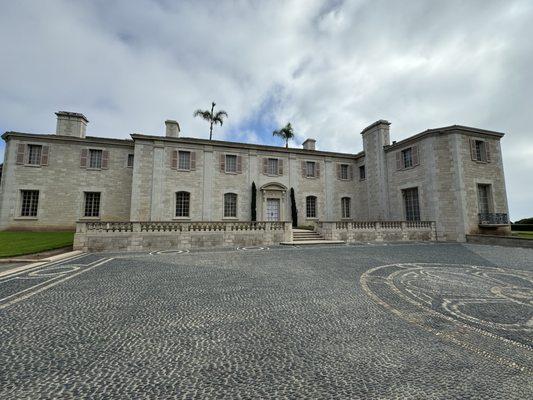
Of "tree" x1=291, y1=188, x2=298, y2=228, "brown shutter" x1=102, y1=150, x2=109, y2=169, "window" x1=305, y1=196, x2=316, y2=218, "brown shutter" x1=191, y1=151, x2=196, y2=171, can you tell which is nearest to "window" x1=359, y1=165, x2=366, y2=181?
"window" x1=305, y1=196, x2=316, y2=218

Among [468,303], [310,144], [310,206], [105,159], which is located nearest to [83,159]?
[105,159]

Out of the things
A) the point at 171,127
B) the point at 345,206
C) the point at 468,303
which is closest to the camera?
the point at 468,303

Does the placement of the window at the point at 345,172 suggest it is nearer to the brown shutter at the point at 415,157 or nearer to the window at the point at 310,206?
the window at the point at 310,206

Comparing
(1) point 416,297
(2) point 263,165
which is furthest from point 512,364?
(2) point 263,165

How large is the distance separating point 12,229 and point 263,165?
1911cm

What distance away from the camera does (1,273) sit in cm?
630

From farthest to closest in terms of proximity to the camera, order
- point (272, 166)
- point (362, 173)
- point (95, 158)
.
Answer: point (362, 173) → point (272, 166) → point (95, 158)

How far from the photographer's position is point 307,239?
51.6 feet

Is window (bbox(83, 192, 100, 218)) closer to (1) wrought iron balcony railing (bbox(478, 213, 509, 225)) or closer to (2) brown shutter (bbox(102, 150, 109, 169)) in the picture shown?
(2) brown shutter (bbox(102, 150, 109, 169))

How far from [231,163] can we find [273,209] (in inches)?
214

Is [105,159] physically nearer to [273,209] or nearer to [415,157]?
[273,209]

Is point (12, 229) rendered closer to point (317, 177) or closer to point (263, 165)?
point (263, 165)

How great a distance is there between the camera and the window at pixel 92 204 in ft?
60.3

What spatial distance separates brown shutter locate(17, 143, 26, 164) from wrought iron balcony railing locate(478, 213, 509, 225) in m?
33.5
